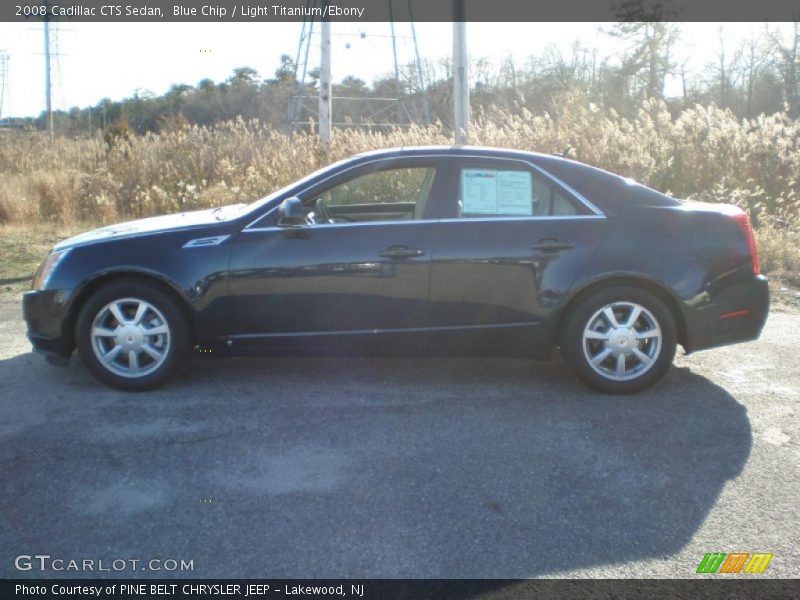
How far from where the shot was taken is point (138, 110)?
155 ft

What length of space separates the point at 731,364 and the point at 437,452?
9.78 ft

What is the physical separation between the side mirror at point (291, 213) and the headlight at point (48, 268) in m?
1.46

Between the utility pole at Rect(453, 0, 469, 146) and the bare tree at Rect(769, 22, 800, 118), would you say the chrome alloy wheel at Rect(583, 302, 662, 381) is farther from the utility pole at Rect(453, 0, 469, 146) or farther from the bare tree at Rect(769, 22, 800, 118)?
the bare tree at Rect(769, 22, 800, 118)

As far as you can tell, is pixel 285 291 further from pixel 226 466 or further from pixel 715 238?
pixel 715 238

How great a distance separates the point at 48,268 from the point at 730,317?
14.9 feet

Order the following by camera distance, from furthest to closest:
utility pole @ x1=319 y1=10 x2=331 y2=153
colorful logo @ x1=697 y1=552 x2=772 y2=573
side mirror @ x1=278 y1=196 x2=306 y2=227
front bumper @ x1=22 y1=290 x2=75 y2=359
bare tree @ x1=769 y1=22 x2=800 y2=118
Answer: bare tree @ x1=769 y1=22 x2=800 y2=118, utility pole @ x1=319 y1=10 x2=331 y2=153, front bumper @ x1=22 y1=290 x2=75 y2=359, side mirror @ x1=278 y1=196 x2=306 y2=227, colorful logo @ x1=697 y1=552 x2=772 y2=573

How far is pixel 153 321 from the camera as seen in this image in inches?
220

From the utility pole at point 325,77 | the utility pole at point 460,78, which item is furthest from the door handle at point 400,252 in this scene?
the utility pole at point 325,77

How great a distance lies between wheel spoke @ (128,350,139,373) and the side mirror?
1.26 meters

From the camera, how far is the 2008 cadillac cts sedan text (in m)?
5.55

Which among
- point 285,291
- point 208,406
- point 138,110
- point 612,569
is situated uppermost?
point 138,110

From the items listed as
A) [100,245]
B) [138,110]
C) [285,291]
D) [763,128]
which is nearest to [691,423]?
[285,291]

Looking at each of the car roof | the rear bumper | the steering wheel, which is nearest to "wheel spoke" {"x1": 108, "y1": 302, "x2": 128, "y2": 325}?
the steering wheel

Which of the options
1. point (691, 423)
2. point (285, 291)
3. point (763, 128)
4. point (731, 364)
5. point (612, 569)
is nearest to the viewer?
point (612, 569)
